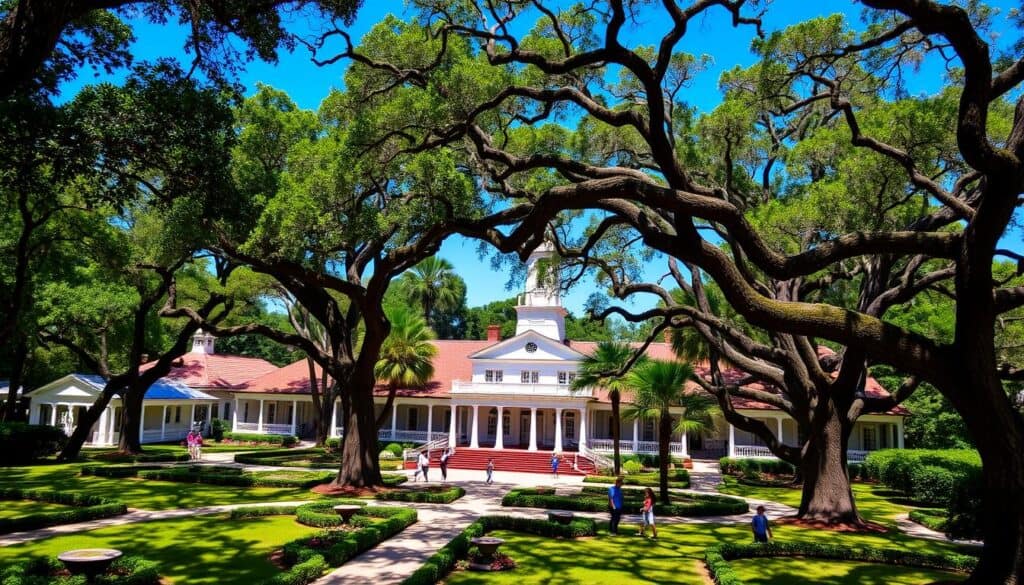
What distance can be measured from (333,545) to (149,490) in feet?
39.8

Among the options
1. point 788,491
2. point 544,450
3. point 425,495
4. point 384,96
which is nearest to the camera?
point 384,96

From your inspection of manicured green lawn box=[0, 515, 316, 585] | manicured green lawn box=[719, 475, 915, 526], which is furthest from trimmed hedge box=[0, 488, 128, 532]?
manicured green lawn box=[719, 475, 915, 526]

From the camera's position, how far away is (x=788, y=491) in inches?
1079

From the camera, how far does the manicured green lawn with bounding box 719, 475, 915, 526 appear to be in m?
21.5

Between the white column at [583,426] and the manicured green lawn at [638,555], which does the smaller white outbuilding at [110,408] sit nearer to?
the white column at [583,426]

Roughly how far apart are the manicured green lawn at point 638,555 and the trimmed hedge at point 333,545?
2.22 m

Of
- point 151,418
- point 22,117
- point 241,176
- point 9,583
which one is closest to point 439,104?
point 241,176

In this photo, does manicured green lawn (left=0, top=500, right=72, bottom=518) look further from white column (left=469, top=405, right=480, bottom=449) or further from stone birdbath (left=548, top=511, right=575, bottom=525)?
white column (left=469, top=405, right=480, bottom=449)

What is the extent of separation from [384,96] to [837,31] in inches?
460

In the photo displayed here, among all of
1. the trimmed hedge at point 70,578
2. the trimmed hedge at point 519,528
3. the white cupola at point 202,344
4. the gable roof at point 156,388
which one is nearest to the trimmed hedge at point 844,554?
the trimmed hedge at point 519,528

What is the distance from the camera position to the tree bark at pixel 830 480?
17.9 meters

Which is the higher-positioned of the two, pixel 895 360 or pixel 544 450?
pixel 895 360

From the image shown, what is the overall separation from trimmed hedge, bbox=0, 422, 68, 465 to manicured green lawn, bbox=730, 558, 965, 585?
29753 mm

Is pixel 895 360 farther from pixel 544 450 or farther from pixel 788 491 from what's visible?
pixel 544 450
